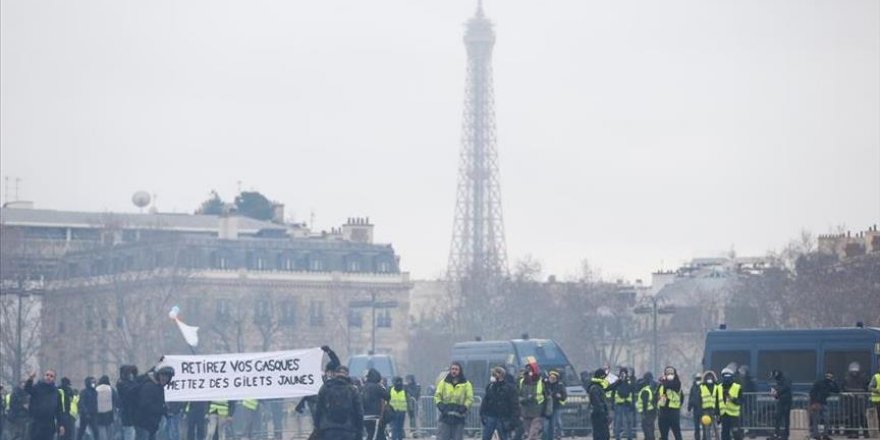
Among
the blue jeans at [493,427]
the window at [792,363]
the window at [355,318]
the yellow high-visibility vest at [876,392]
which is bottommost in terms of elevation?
the blue jeans at [493,427]

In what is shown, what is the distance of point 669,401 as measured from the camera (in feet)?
174

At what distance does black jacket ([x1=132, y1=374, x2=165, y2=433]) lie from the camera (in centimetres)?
4875

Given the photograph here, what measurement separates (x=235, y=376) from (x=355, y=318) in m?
103

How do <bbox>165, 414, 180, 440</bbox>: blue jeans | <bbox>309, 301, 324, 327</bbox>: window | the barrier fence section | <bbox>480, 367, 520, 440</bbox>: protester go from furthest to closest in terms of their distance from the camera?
<bbox>309, 301, 324, 327</bbox>: window < the barrier fence section < <bbox>165, 414, 180, 440</bbox>: blue jeans < <bbox>480, 367, 520, 440</bbox>: protester

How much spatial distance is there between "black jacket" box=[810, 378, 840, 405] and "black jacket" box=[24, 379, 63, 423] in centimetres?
1508

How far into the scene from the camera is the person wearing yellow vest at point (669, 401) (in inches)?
2073

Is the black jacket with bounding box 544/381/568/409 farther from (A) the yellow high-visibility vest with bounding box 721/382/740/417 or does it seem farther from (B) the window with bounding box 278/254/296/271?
(B) the window with bounding box 278/254/296/271

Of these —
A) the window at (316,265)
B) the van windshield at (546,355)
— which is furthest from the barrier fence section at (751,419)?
the window at (316,265)

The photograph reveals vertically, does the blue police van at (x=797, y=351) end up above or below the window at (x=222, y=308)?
below

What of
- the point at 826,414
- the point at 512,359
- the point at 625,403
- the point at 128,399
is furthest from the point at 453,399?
the point at 512,359

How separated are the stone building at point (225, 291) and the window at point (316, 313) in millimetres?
56

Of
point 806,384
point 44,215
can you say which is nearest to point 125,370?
point 806,384

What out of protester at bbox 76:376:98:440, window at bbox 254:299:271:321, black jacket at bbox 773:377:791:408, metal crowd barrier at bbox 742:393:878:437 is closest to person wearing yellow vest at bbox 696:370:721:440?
black jacket at bbox 773:377:791:408

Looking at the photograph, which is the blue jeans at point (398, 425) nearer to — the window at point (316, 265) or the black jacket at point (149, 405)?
the black jacket at point (149, 405)
